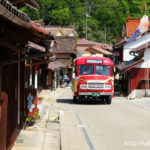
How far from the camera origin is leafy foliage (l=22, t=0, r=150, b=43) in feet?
284

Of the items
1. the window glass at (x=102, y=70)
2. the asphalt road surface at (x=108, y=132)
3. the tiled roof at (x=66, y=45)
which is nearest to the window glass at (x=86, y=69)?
the window glass at (x=102, y=70)

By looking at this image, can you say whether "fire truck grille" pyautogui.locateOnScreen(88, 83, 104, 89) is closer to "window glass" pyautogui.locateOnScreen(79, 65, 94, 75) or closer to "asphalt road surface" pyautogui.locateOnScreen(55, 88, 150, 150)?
"window glass" pyautogui.locateOnScreen(79, 65, 94, 75)

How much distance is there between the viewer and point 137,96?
30.7 meters

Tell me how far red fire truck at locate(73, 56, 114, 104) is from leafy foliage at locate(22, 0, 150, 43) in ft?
211

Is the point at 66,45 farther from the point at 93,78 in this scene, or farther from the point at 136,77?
the point at 93,78

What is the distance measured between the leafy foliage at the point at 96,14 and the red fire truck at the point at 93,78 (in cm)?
6443

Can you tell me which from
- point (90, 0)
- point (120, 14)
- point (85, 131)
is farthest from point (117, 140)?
point (90, 0)

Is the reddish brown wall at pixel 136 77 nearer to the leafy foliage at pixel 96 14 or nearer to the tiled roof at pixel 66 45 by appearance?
the tiled roof at pixel 66 45

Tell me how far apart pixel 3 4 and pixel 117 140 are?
21.2 feet

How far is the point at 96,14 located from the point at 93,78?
81.5m

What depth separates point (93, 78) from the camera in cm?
2167

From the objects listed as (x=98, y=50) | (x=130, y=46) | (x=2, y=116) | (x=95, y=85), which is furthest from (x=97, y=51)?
(x=2, y=116)

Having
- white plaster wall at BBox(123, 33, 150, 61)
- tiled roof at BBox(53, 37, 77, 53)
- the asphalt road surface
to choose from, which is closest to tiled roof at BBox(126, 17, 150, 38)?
white plaster wall at BBox(123, 33, 150, 61)

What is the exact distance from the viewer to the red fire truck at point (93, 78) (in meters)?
21.6
